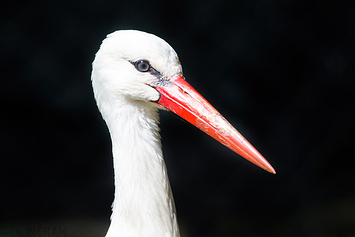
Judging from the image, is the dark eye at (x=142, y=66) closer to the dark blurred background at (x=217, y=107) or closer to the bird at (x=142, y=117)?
the bird at (x=142, y=117)

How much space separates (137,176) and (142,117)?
174 millimetres

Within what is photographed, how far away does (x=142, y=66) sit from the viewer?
1.22 m

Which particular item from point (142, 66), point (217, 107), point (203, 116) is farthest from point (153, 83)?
point (217, 107)

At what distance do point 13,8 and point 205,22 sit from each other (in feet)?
3.62

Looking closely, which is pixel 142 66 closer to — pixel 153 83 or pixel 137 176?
pixel 153 83

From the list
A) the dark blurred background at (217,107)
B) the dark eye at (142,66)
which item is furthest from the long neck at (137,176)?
the dark blurred background at (217,107)

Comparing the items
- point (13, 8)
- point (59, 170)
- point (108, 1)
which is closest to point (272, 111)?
point (108, 1)

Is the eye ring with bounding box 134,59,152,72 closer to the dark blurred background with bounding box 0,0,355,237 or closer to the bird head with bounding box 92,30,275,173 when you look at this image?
the bird head with bounding box 92,30,275,173

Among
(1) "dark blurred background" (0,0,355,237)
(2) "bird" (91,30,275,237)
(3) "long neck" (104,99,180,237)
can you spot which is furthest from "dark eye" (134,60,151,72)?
(1) "dark blurred background" (0,0,355,237)

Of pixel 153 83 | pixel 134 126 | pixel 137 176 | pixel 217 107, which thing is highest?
pixel 217 107

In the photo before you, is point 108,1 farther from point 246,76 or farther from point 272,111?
point 272,111

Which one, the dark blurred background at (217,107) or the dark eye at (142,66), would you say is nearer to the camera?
the dark eye at (142,66)

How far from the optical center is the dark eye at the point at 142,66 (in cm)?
121

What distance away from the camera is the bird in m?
1.21
